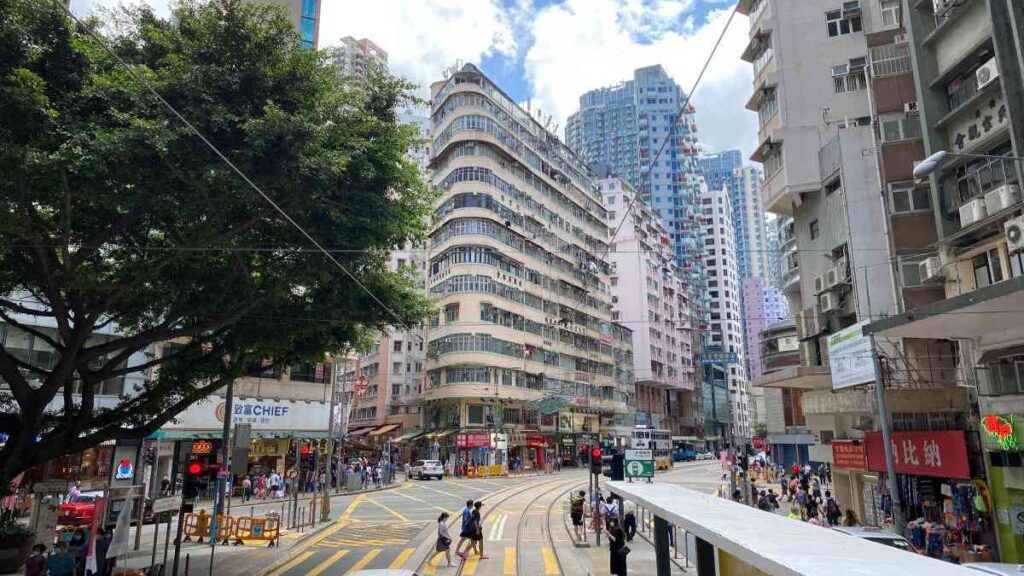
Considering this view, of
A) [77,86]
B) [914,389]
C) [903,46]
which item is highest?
[903,46]

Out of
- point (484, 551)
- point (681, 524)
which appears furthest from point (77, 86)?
point (484, 551)

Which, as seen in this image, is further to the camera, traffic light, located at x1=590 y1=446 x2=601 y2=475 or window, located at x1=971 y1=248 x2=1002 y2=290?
traffic light, located at x1=590 y1=446 x2=601 y2=475

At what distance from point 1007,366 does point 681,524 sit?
1292cm

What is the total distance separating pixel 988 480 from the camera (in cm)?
1614

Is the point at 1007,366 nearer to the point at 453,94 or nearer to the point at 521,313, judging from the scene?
the point at 521,313

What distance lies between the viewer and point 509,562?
54.5 feet

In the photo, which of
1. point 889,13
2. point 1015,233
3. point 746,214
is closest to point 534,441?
point 889,13

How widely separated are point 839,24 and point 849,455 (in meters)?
17.3

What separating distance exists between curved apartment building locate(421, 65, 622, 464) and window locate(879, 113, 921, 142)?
118ft

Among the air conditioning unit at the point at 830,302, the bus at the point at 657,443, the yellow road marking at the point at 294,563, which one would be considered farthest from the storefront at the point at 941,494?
the bus at the point at 657,443

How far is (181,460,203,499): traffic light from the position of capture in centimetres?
1414

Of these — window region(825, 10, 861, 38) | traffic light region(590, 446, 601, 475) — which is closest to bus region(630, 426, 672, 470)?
traffic light region(590, 446, 601, 475)

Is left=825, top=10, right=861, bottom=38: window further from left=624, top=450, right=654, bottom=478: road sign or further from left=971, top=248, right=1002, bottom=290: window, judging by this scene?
left=624, top=450, right=654, bottom=478: road sign

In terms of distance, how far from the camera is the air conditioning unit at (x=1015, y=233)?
13945mm
